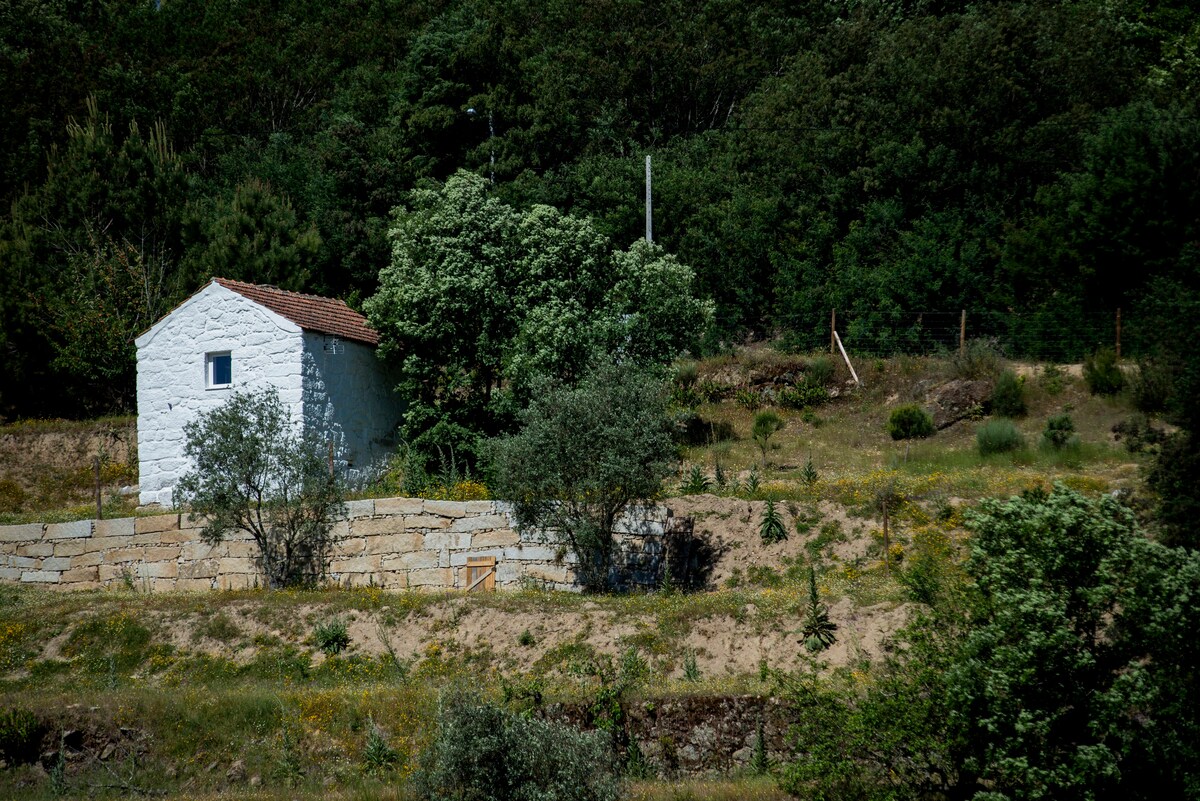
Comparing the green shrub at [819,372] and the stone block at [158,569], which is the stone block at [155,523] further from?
the green shrub at [819,372]

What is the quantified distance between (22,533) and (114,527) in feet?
8.03

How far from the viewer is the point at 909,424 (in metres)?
30.8

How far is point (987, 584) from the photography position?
14039mm

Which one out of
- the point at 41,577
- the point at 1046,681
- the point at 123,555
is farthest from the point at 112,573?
the point at 1046,681

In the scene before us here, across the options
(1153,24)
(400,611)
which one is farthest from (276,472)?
(1153,24)

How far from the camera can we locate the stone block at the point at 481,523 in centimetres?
2448

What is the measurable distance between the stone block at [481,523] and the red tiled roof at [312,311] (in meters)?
6.87

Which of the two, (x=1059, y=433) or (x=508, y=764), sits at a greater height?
(x=1059, y=433)

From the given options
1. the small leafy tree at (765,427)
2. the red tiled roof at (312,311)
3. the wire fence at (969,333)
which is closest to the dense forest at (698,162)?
the wire fence at (969,333)

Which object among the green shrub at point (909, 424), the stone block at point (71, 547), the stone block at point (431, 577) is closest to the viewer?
the stone block at point (431, 577)

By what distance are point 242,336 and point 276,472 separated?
5.93m

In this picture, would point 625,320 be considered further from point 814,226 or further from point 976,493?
point 814,226

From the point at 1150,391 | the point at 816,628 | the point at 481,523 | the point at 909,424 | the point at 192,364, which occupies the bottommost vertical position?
the point at 816,628

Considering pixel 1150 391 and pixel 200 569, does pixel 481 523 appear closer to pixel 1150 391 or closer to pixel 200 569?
pixel 200 569
